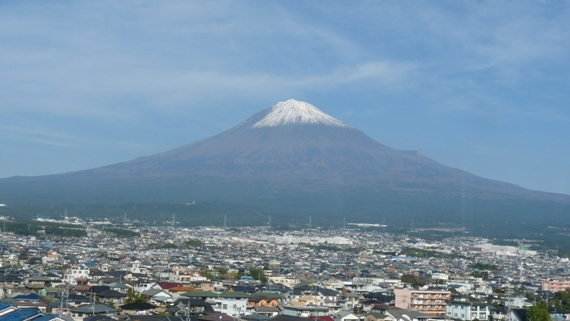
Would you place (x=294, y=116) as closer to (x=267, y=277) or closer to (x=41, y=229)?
(x=41, y=229)

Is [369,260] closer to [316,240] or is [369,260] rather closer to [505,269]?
[505,269]

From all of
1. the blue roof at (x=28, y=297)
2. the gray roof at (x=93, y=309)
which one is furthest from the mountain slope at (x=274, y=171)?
the gray roof at (x=93, y=309)

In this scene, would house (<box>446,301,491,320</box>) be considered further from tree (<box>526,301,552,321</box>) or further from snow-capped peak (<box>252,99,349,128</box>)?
snow-capped peak (<box>252,99,349,128</box>)

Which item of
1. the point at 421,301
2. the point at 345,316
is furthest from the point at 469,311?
the point at 345,316

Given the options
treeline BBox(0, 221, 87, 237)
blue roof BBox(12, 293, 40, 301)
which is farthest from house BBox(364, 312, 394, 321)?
treeline BBox(0, 221, 87, 237)

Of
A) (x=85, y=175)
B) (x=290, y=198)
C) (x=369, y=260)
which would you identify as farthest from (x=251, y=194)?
(x=369, y=260)

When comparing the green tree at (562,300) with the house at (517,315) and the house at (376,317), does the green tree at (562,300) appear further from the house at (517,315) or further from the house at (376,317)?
the house at (376,317)
